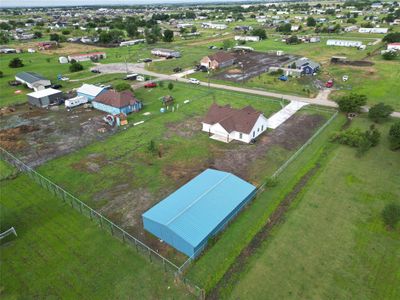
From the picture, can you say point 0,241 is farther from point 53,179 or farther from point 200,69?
point 200,69

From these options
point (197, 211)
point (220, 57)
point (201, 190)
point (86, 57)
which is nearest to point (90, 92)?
point (201, 190)

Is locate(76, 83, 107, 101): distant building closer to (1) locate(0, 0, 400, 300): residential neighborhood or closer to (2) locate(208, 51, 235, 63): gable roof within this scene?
(1) locate(0, 0, 400, 300): residential neighborhood

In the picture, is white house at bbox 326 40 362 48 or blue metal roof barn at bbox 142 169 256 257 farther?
white house at bbox 326 40 362 48

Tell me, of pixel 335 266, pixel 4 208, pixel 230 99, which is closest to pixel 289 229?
pixel 335 266

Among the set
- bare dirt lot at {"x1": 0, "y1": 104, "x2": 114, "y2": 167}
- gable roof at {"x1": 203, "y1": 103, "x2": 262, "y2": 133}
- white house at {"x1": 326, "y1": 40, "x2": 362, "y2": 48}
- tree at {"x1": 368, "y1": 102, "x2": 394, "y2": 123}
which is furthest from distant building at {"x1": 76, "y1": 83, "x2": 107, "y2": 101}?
white house at {"x1": 326, "y1": 40, "x2": 362, "y2": 48}

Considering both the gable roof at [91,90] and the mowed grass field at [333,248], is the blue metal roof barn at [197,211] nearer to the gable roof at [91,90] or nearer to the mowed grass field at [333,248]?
the mowed grass field at [333,248]

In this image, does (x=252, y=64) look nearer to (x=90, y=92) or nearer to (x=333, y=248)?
(x=90, y=92)

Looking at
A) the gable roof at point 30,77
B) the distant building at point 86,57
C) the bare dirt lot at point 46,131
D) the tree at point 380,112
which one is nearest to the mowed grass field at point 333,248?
the tree at point 380,112
